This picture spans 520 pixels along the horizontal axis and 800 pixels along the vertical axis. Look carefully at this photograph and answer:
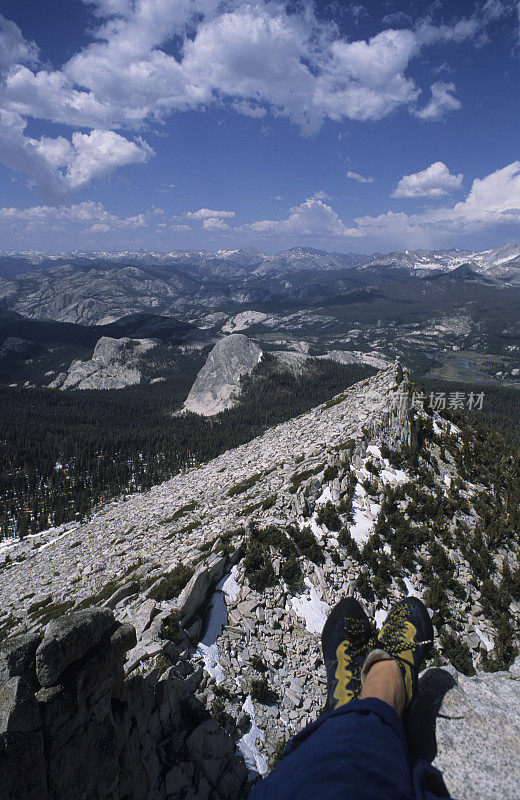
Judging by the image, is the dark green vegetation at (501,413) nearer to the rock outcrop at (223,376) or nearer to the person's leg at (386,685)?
the rock outcrop at (223,376)

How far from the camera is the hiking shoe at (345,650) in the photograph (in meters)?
9.06

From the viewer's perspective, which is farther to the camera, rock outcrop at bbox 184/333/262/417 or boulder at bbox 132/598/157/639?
rock outcrop at bbox 184/333/262/417

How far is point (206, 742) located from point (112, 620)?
18.8ft

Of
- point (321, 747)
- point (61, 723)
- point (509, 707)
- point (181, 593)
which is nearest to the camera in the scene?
point (321, 747)

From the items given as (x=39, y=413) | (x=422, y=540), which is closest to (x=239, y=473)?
(x=422, y=540)

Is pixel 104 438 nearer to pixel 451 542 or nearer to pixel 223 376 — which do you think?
pixel 223 376

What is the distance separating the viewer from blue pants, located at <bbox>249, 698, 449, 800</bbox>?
11.6 ft

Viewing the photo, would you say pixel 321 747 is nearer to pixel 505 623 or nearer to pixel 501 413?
pixel 505 623

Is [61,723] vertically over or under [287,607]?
over

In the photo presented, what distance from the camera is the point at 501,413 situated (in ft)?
552

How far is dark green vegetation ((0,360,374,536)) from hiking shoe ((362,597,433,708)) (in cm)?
6396

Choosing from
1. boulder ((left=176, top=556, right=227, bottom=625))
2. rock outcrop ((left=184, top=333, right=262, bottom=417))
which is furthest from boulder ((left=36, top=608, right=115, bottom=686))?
rock outcrop ((left=184, top=333, right=262, bottom=417))

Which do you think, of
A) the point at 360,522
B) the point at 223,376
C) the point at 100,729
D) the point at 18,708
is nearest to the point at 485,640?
the point at 360,522

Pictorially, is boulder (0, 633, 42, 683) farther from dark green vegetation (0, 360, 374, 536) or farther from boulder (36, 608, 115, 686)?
dark green vegetation (0, 360, 374, 536)
